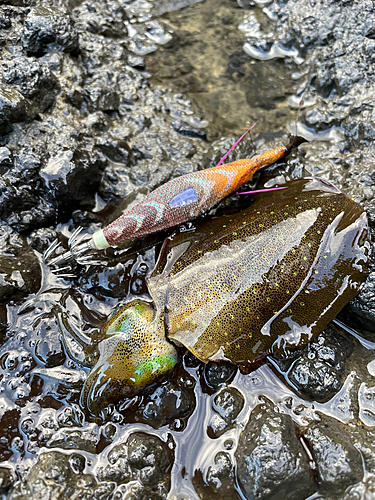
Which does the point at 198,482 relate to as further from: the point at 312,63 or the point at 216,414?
the point at 312,63

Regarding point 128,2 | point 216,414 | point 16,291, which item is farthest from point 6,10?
point 216,414

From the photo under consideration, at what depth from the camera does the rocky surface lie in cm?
319

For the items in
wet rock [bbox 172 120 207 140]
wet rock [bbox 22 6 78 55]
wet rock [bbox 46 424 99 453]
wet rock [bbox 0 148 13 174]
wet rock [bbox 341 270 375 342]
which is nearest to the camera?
wet rock [bbox 46 424 99 453]

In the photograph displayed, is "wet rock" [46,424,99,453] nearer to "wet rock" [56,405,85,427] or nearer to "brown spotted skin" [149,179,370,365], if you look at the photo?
"wet rock" [56,405,85,427]

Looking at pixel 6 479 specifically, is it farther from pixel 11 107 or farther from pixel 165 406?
pixel 11 107

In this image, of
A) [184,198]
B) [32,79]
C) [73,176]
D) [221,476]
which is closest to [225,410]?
[221,476]

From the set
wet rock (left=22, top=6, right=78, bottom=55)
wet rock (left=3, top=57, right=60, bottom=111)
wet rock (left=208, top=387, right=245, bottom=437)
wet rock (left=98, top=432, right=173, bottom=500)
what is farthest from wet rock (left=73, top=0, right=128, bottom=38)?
wet rock (left=98, top=432, right=173, bottom=500)

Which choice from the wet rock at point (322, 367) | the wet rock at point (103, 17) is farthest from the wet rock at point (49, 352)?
the wet rock at point (103, 17)

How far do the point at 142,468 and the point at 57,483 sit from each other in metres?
0.67

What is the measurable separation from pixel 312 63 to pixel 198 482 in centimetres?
515

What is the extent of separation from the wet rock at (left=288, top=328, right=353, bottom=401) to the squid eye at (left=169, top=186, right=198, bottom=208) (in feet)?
5.93

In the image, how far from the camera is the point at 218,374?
3.60m

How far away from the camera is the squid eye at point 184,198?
3849 mm

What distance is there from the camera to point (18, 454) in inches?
127
